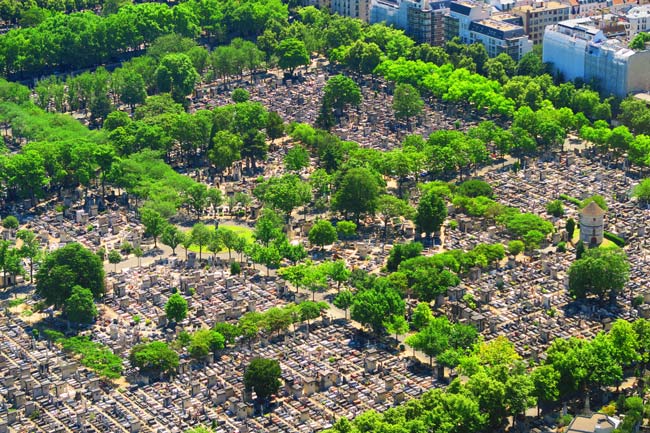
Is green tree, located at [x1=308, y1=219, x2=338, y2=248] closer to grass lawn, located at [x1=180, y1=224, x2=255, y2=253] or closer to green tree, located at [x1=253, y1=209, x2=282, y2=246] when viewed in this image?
green tree, located at [x1=253, y1=209, x2=282, y2=246]

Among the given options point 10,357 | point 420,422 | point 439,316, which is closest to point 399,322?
point 439,316

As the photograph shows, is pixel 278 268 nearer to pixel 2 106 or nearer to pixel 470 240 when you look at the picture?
pixel 470 240

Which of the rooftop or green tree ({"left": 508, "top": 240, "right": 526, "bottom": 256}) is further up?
green tree ({"left": 508, "top": 240, "right": 526, "bottom": 256})

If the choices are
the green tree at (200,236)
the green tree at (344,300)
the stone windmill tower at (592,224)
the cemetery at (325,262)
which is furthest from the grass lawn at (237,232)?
the stone windmill tower at (592,224)

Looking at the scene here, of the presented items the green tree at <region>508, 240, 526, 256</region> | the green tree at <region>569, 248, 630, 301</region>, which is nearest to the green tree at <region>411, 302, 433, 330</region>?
the green tree at <region>569, 248, 630, 301</region>

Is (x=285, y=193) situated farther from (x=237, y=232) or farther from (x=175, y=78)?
(x=175, y=78)

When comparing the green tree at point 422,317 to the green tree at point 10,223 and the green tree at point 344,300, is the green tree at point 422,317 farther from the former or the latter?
the green tree at point 10,223
